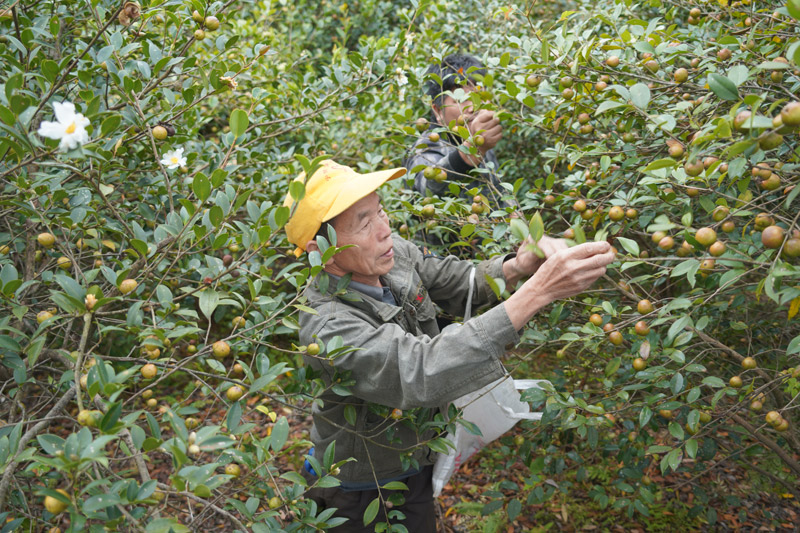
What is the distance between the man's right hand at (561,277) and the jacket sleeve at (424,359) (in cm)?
4

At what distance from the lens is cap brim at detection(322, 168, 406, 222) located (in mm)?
1679

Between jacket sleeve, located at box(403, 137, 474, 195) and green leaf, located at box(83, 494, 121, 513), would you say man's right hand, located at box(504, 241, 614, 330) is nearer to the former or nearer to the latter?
green leaf, located at box(83, 494, 121, 513)

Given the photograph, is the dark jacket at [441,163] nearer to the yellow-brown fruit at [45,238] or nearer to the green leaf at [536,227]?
the green leaf at [536,227]

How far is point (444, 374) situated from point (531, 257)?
0.50 metres

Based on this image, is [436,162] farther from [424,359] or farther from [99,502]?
[99,502]

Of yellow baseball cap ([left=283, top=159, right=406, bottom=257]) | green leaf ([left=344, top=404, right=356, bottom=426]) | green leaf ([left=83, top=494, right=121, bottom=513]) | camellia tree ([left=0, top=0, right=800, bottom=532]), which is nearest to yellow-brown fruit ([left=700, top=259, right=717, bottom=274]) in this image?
camellia tree ([left=0, top=0, right=800, bottom=532])

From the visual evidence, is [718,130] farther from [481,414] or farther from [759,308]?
[759,308]

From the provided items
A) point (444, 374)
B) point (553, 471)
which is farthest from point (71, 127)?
point (553, 471)

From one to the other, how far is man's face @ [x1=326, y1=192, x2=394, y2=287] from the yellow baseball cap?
5 cm

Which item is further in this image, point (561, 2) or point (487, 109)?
point (561, 2)

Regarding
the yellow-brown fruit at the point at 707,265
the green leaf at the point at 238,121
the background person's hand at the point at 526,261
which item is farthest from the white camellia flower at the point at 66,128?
the yellow-brown fruit at the point at 707,265

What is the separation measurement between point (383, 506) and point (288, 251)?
95 centimetres

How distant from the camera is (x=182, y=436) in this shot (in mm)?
1060

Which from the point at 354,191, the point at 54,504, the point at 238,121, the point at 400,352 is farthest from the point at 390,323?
the point at 54,504
